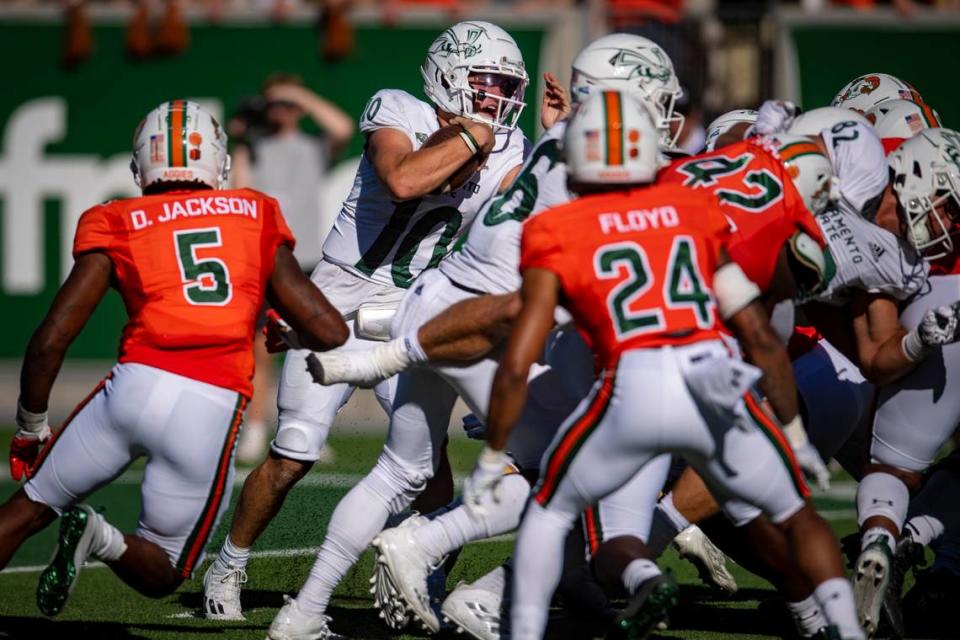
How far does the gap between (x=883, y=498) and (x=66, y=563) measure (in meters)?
2.92

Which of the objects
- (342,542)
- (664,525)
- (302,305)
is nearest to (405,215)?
(302,305)

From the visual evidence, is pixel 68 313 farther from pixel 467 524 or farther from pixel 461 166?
pixel 461 166

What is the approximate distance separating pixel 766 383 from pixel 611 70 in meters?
1.39

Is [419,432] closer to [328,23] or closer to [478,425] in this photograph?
[478,425]

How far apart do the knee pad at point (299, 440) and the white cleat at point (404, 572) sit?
0.87 m

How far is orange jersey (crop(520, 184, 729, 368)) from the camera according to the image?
4.05 meters

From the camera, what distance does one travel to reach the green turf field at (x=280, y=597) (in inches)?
208

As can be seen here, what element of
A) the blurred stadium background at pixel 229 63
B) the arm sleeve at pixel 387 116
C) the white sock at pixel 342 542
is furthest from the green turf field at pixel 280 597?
the blurred stadium background at pixel 229 63

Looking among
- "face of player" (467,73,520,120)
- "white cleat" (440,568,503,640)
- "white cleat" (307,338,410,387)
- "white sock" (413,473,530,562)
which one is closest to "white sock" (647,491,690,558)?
"white sock" (413,473,530,562)

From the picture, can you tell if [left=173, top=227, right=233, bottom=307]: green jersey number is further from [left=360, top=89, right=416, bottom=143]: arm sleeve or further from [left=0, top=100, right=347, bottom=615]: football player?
[left=360, top=89, right=416, bottom=143]: arm sleeve

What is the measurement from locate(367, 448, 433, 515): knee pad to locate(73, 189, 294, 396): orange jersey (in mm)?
645

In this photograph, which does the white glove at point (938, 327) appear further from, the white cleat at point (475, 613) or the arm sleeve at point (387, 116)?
the arm sleeve at point (387, 116)

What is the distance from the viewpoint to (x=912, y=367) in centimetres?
529

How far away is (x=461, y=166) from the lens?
5473 millimetres
